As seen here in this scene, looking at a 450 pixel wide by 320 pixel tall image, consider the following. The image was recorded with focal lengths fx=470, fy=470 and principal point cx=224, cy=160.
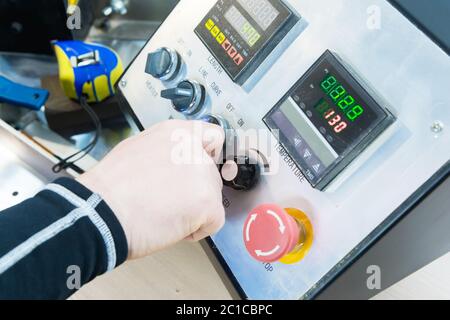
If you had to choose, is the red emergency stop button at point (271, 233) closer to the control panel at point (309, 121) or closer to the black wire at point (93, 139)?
the control panel at point (309, 121)

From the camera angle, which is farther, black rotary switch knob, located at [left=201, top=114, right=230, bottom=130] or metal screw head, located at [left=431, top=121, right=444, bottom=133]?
black rotary switch knob, located at [left=201, top=114, right=230, bottom=130]

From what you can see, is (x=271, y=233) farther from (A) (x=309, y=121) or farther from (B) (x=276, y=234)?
(A) (x=309, y=121)

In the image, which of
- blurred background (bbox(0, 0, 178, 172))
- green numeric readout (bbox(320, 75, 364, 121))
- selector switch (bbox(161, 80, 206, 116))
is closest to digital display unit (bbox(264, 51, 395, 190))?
green numeric readout (bbox(320, 75, 364, 121))

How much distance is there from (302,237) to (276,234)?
43mm

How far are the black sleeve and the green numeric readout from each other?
0.24m

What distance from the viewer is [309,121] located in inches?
18.1

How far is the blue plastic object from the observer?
2.36ft

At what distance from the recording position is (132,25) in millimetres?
910

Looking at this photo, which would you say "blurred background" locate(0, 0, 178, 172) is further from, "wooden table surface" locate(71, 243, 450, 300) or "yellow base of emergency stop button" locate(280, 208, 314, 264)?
"yellow base of emergency stop button" locate(280, 208, 314, 264)

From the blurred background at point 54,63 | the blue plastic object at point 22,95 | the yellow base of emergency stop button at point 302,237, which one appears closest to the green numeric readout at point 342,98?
the yellow base of emergency stop button at point 302,237

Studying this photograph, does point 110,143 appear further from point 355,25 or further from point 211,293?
point 355,25

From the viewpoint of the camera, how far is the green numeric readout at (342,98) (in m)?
0.43
